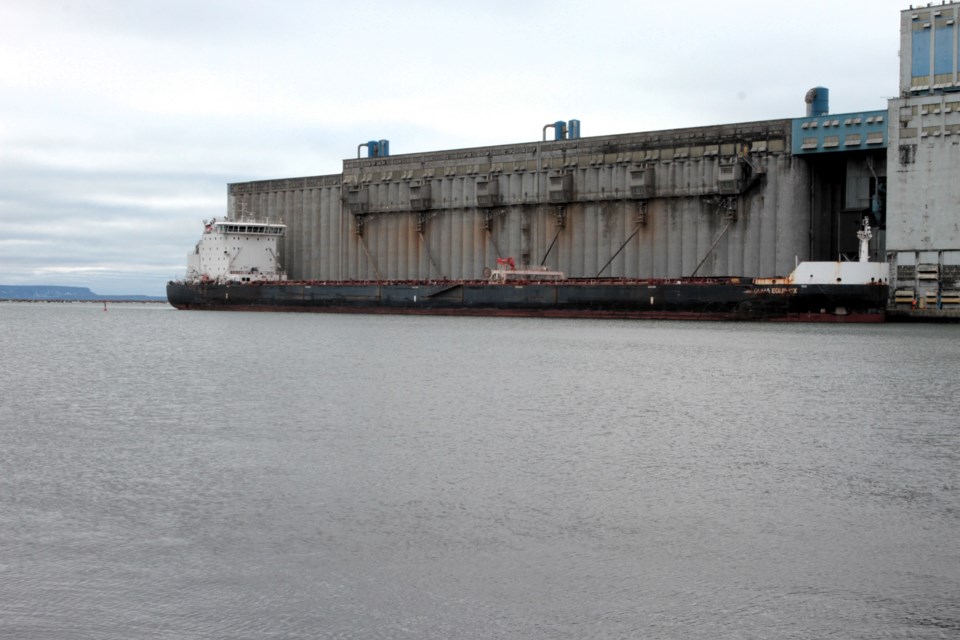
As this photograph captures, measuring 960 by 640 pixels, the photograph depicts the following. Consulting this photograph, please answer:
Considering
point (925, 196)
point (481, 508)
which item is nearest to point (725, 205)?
point (925, 196)

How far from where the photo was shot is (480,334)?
48031 mm

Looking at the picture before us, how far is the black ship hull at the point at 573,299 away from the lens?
54.7 metres

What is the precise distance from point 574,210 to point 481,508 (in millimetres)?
60064

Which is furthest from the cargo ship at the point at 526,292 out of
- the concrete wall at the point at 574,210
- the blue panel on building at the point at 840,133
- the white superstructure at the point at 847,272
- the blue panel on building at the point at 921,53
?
the blue panel on building at the point at 921,53

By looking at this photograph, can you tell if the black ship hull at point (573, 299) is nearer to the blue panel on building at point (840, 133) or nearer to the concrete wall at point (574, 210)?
the concrete wall at point (574, 210)

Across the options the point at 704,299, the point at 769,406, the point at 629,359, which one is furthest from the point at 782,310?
the point at 769,406

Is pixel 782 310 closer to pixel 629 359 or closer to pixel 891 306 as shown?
pixel 891 306

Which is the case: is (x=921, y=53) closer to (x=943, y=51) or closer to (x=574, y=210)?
(x=943, y=51)

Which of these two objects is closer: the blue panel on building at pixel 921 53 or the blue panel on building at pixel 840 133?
the blue panel on building at pixel 921 53

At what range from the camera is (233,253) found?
82.6m

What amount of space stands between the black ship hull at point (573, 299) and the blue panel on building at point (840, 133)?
29.8 feet

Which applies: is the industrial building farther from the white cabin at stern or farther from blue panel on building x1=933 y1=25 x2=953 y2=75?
the white cabin at stern

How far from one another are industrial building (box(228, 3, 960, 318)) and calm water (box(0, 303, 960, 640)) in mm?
33386

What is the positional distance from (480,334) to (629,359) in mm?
16299
